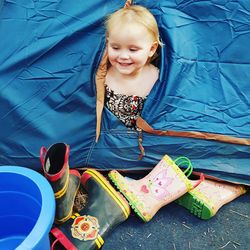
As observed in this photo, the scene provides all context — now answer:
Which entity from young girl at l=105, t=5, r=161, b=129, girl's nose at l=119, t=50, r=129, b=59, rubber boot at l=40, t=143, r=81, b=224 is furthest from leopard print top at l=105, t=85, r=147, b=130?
rubber boot at l=40, t=143, r=81, b=224

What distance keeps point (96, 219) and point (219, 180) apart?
17.2 inches

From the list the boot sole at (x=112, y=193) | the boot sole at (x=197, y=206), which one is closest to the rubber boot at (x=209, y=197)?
the boot sole at (x=197, y=206)

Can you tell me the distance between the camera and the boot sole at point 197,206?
4.30 ft

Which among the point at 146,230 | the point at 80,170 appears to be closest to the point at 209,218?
the point at 146,230

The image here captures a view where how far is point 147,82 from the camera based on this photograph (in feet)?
4.52

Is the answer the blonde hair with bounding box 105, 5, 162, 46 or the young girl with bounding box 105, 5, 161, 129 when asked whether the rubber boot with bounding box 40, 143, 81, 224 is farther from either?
the blonde hair with bounding box 105, 5, 162, 46

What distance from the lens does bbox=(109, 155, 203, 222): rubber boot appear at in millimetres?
1310

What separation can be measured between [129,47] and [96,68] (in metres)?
0.12

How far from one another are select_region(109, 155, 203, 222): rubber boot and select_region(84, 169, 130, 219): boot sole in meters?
0.02

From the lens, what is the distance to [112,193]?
131 cm

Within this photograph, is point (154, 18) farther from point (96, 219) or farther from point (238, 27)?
point (96, 219)

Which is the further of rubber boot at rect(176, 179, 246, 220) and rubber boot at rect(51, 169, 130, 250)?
rubber boot at rect(176, 179, 246, 220)

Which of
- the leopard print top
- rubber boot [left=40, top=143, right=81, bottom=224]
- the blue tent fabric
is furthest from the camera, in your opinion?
the leopard print top

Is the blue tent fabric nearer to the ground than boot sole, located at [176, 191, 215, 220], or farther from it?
farther from it
